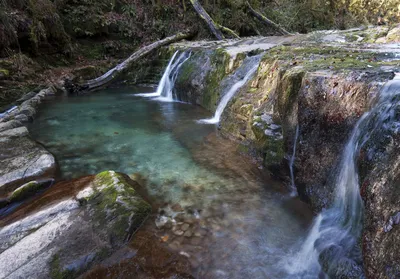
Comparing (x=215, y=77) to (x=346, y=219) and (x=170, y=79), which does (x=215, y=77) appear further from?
(x=346, y=219)

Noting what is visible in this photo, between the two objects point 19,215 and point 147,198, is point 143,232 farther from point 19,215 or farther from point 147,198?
point 19,215

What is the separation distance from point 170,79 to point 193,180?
6.71 m

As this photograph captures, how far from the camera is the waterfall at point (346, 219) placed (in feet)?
8.64

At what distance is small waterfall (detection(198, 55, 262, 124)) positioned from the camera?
7281mm

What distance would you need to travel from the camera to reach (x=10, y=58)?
9.41 meters

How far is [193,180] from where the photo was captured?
464 centimetres

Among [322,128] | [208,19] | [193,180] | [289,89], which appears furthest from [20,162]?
[208,19]

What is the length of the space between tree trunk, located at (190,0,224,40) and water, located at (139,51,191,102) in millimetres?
3795

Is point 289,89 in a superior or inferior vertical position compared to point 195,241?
superior

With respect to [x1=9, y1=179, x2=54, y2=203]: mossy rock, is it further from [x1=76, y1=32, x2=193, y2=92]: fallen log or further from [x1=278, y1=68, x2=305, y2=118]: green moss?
[x1=76, y1=32, x2=193, y2=92]: fallen log

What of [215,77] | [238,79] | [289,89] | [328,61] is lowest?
[215,77]

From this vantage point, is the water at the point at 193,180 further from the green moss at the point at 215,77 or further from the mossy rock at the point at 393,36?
the mossy rock at the point at 393,36

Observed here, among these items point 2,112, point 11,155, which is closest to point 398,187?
point 11,155

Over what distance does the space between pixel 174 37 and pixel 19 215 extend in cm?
1146
